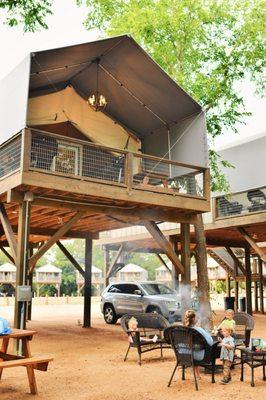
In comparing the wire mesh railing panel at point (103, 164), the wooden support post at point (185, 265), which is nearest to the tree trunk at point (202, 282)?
the wooden support post at point (185, 265)

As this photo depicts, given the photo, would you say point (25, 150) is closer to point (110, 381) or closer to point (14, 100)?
point (14, 100)

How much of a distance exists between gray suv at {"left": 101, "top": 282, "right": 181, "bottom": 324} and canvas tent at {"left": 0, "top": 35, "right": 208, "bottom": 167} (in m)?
4.69

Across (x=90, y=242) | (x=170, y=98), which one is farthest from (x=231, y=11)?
(x=90, y=242)

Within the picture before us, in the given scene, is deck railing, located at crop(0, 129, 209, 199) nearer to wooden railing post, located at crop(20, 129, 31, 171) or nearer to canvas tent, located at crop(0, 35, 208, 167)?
wooden railing post, located at crop(20, 129, 31, 171)

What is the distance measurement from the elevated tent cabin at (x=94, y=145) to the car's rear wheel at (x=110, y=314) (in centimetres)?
192

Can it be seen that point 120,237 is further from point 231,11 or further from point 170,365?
point 170,365

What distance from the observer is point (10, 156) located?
1032 cm

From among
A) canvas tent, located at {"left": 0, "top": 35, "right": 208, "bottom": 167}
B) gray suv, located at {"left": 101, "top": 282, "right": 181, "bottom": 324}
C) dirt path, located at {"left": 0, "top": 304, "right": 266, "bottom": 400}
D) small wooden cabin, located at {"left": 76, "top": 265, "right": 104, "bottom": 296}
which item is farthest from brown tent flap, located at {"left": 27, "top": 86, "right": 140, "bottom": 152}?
small wooden cabin, located at {"left": 76, "top": 265, "right": 104, "bottom": 296}

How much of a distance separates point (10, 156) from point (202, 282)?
683 centimetres

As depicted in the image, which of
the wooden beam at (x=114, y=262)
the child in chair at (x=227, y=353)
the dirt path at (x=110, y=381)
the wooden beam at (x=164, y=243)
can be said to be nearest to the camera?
the dirt path at (x=110, y=381)

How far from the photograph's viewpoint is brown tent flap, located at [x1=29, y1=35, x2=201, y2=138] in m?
11.7

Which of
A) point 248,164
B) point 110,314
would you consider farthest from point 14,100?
point 248,164

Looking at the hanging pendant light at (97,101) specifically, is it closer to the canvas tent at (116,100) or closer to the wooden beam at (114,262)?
the canvas tent at (116,100)

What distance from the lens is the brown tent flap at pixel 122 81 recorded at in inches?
462
